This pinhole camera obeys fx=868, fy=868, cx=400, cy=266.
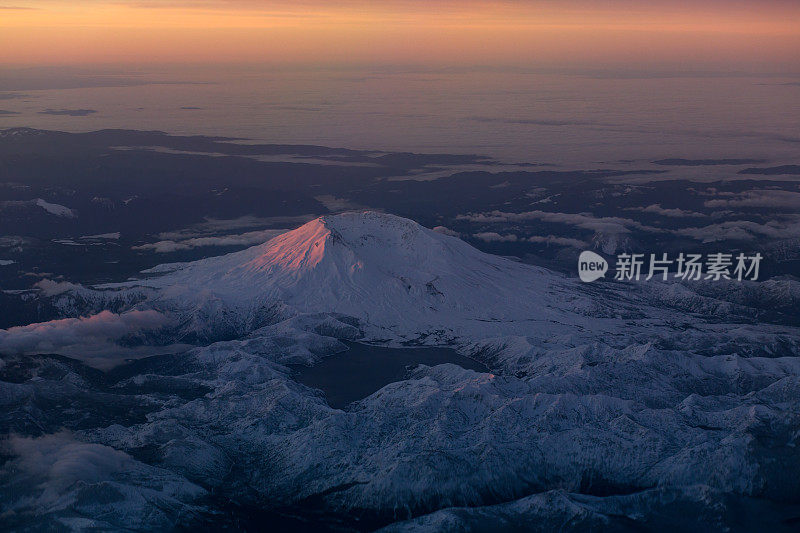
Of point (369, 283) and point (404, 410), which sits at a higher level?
point (369, 283)

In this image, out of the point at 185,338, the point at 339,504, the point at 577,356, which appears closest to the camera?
the point at 339,504

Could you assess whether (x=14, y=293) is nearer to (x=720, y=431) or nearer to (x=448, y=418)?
(x=448, y=418)

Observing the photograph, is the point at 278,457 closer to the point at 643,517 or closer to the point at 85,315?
the point at 643,517

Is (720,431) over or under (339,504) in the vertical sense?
over

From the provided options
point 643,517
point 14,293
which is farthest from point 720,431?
point 14,293

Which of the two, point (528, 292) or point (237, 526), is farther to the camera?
point (528, 292)

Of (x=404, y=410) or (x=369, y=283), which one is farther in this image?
(x=369, y=283)

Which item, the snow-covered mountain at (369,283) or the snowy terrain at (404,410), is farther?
the snow-covered mountain at (369,283)

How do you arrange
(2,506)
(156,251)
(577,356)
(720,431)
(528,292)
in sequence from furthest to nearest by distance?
(156,251) → (528,292) → (577,356) → (720,431) → (2,506)
